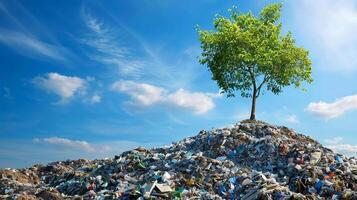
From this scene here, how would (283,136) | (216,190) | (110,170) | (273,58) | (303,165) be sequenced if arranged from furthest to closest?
(273,58), (283,136), (110,170), (303,165), (216,190)

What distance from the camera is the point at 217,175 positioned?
18.4 metres

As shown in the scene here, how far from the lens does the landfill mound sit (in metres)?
16.2

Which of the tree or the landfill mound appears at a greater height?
the tree

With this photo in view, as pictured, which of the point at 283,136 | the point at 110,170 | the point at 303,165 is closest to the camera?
the point at 303,165

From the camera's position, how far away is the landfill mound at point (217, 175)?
1623 cm

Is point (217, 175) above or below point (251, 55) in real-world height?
below

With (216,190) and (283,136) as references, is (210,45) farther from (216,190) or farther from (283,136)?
(216,190)

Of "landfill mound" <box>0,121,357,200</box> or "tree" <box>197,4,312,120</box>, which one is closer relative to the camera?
"landfill mound" <box>0,121,357,200</box>

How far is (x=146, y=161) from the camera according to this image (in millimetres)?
21438

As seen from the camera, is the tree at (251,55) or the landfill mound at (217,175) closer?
the landfill mound at (217,175)

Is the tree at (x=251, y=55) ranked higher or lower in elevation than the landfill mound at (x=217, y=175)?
higher

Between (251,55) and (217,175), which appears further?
(251,55)

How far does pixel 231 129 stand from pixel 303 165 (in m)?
7.32

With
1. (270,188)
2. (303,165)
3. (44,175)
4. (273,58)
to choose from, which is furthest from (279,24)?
(270,188)
